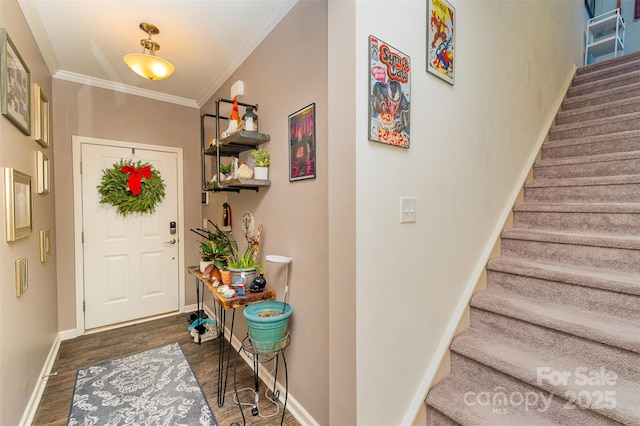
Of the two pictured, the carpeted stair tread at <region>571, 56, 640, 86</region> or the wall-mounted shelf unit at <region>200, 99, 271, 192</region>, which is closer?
the wall-mounted shelf unit at <region>200, 99, 271, 192</region>

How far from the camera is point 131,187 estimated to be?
3176mm

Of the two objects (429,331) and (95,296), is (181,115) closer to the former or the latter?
(95,296)

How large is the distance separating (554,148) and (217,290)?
121 inches

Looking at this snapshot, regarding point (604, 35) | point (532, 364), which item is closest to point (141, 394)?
point (532, 364)

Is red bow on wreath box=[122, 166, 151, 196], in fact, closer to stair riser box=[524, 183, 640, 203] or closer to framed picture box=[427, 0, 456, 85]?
framed picture box=[427, 0, 456, 85]

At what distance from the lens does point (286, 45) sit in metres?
1.92

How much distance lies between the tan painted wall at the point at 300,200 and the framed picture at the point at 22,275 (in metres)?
1.43

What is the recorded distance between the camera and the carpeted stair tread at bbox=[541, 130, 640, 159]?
7.18 feet

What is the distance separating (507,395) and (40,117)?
11.9 feet

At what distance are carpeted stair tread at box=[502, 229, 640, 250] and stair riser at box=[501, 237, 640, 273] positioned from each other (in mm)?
29

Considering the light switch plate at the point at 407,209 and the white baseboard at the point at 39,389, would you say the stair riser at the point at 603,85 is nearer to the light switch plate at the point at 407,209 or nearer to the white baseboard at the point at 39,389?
the light switch plate at the point at 407,209

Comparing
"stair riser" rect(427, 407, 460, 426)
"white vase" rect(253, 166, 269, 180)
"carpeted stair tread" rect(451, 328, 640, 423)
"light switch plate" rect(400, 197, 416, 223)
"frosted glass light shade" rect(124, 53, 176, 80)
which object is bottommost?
"stair riser" rect(427, 407, 460, 426)

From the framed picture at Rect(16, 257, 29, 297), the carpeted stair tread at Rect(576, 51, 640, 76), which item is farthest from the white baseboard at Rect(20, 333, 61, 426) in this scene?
the carpeted stair tread at Rect(576, 51, 640, 76)

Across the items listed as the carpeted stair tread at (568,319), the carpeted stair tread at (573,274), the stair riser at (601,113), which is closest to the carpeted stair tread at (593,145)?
the stair riser at (601,113)
